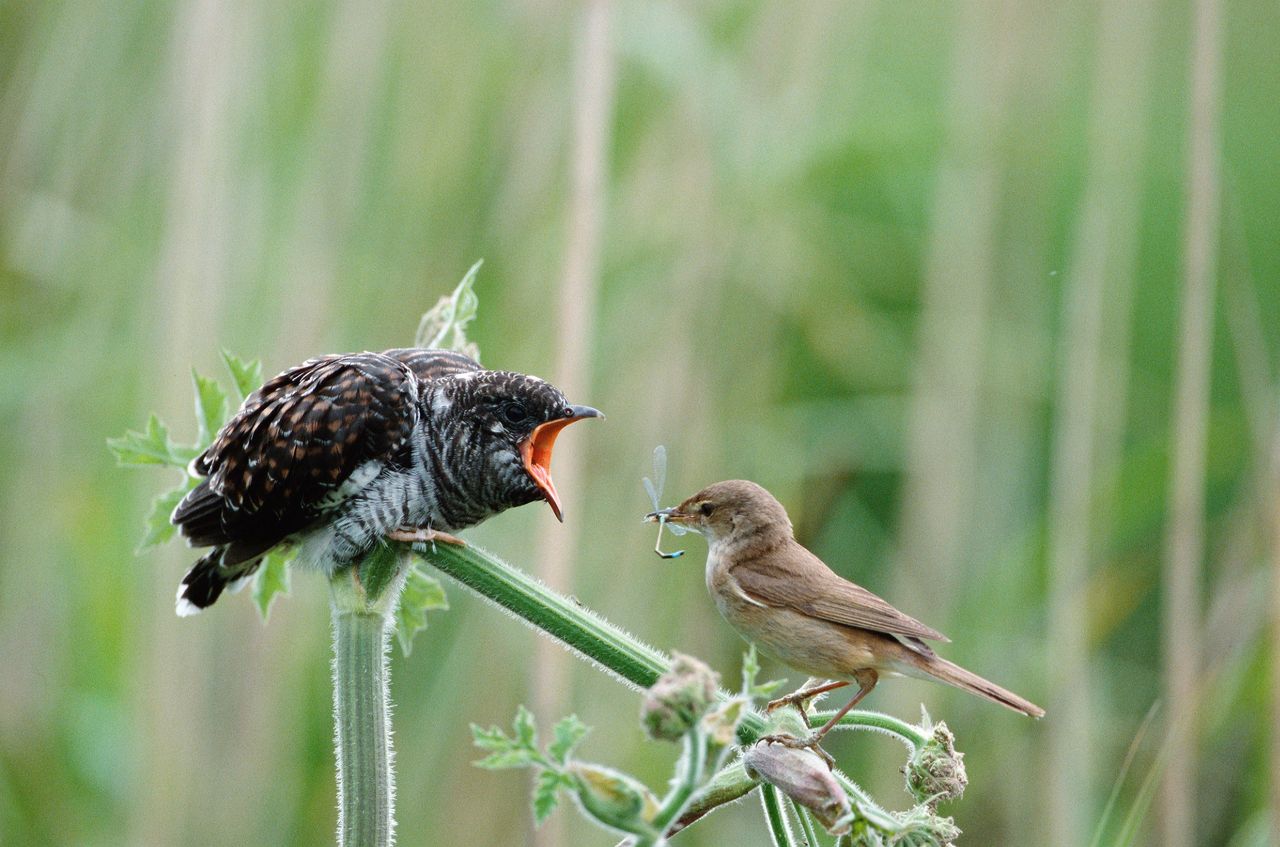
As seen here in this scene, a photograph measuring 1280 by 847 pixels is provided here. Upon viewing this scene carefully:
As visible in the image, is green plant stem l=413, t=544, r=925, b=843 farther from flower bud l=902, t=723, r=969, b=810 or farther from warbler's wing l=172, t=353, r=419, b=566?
warbler's wing l=172, t=353, r=419, b=566

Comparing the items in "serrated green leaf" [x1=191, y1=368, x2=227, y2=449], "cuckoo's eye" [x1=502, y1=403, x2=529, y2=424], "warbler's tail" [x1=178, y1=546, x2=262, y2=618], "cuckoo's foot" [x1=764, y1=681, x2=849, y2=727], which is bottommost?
"warbler's tail" [x1=178, y1=546, x2=262, y2=618]

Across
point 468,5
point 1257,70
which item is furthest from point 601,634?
point 1257,70

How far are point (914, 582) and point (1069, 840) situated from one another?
0.95 m

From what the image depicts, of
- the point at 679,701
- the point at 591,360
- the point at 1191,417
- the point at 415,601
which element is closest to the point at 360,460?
the point at 415,601

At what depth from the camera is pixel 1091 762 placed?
14.2ft

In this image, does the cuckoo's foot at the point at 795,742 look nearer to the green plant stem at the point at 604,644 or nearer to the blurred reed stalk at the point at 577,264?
the green plant stem at the point at 604,644

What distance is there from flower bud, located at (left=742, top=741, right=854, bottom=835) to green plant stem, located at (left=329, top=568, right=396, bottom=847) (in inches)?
21.5

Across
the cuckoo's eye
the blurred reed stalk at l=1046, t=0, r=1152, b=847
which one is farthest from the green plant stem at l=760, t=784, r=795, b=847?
the blurred reed stalk at l=1046, t=0, r=1152, b=847

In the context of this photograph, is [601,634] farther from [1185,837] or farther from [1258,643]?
[1258,643]

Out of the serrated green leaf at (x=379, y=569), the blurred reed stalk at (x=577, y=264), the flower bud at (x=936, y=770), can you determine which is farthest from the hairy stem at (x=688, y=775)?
the blurred reed stalk at (x=577, y=264)

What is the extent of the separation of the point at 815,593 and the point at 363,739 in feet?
2.70

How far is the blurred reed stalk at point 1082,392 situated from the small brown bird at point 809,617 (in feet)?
4.92

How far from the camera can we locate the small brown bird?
7.74 feet

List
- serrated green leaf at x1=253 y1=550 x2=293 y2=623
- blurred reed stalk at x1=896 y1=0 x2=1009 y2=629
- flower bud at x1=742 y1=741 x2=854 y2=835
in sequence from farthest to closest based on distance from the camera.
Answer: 1. blurred reed stalk at x1=896 y1=0 x2=1009 y2=629
2. serrated green leaf at x1=253 y1=550 x2=293 y2=623
3. flower bud at x1=742 y1=741 x2=854 y2=835
